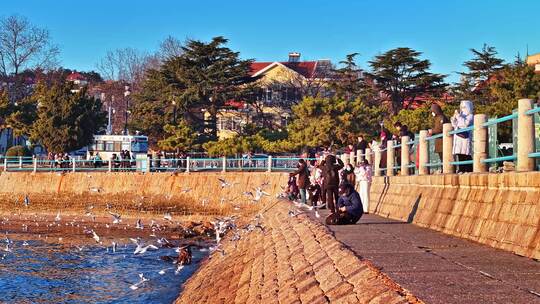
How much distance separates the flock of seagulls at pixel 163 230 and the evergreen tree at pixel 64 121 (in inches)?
560

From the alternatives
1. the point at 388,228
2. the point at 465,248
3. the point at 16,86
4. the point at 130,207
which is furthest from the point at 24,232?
the point at 16,86

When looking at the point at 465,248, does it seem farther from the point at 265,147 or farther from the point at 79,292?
the point at 265,147

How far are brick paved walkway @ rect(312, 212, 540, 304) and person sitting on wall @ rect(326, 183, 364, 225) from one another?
2404 mm

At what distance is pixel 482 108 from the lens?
3922 centimetres

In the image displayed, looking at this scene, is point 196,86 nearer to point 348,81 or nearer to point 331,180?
point 348,81

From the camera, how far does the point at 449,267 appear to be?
750 cm

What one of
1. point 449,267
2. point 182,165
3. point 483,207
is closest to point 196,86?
point 182,165

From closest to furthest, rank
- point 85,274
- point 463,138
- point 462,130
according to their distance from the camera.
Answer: point 462,130 → point 463,138 → point 85,274

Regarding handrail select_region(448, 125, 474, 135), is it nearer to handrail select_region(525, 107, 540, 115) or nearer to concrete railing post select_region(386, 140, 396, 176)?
handrail select_region(525, 107, 540, 115)

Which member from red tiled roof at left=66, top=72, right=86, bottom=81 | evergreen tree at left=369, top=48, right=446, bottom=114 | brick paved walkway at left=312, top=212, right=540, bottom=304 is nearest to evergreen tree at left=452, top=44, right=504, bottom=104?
evergreen tree at left=369, top=48, right=446, bottom=114

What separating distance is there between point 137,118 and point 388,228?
151 ft

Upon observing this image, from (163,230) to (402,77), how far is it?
30167 mm

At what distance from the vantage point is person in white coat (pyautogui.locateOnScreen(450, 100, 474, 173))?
12.8 meters

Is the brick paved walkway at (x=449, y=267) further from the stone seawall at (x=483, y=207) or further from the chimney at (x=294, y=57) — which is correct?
the chimney at (x=294, y=57)
